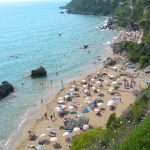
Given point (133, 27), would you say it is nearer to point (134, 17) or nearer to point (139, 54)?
point (134, 17)

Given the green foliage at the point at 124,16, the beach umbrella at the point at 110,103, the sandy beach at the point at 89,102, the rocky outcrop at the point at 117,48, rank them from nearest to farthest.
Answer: the sandy beach at the point at 89,102 < the beach umbrella at the point at 110,103 < the rocky outcrop at the point at 117,48 < the green foliage at the point at 124,16

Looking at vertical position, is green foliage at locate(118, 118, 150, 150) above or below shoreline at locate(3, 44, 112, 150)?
above

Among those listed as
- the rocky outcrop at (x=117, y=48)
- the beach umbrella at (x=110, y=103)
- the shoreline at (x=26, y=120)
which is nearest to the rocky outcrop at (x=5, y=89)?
the shoreline at (x=26, y=120)

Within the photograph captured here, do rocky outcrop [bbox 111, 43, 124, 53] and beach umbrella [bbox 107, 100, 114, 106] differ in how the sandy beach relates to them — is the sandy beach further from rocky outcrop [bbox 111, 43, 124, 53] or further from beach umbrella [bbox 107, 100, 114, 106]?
rocky outcrop [bbox 111, 43, 124, 53]

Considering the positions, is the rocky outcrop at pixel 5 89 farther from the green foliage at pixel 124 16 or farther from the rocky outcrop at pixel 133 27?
the green foliage at pixel 124 16

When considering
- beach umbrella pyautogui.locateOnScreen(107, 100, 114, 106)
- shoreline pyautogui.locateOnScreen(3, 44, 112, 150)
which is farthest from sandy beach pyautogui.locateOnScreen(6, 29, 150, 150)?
shoreline pyautogui.locateOnScreen(3, 44, 112, 150)

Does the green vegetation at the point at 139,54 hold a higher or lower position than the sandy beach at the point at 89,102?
higher

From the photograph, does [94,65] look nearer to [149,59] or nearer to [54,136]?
[149,59]

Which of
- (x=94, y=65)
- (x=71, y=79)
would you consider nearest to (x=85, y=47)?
(x=94, y=65)
